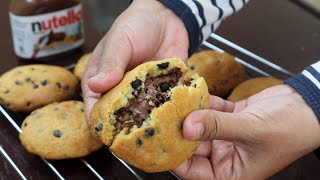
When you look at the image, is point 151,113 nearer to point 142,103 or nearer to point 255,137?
point 142,103

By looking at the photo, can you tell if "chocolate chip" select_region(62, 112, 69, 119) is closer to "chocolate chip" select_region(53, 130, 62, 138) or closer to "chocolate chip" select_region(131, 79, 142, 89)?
"chocolate chip" select_region(53, 130, 62, 138)

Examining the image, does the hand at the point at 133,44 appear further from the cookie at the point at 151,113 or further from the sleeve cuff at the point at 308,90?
the sleeve cuff at the point at 308,90

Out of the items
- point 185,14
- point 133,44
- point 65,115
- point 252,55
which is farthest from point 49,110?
point 252,55

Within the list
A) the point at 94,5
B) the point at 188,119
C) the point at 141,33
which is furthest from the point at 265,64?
the point at 188,119

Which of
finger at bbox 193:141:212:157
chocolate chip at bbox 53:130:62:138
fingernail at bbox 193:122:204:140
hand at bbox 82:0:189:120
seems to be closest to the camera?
fingernail at bbox 193:122:204:140

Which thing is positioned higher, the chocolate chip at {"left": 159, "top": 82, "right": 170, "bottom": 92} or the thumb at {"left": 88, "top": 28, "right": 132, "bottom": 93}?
the chocolate chip at {"left": 159, "top": 82, "right": 170, "bottom": 92}

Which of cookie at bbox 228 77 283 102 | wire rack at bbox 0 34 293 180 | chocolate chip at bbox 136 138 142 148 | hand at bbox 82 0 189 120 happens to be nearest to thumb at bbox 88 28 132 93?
hand at bbox 82 0 189 120
